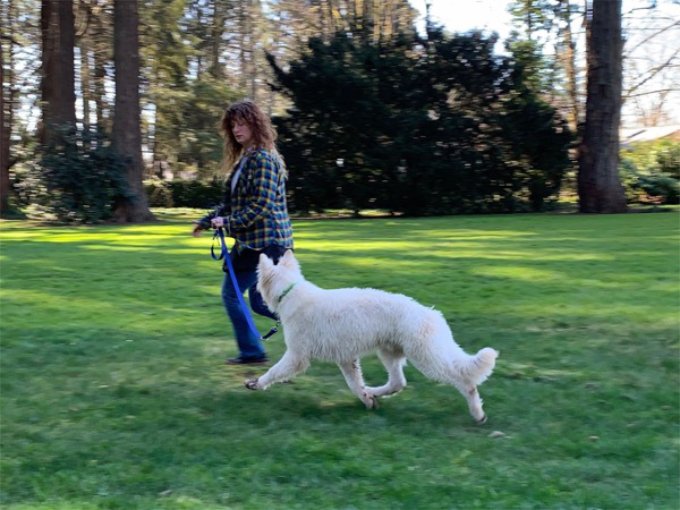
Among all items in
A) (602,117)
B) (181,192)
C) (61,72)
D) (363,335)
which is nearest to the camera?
(363,335)

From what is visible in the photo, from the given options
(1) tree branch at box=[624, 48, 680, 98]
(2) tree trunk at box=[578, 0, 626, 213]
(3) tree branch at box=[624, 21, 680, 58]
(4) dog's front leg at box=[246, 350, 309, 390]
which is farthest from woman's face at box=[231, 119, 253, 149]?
(1) tree branch at box=[624, 48, 680, 98]

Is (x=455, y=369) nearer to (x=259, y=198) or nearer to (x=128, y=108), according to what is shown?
(x=259, y=198)

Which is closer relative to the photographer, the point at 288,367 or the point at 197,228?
the point at 288,367

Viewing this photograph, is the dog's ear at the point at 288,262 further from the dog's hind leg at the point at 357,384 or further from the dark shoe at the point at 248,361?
the dark shoe at the point at 248,361

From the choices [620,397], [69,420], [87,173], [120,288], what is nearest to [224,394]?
[69,420]

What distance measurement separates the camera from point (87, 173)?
22219mm

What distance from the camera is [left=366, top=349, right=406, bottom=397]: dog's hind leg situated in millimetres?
4961

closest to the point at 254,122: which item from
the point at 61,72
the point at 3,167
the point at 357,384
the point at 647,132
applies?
the point at 357,384

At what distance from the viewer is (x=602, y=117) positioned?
75.3 ft

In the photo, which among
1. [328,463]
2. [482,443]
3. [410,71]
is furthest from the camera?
[410,71]

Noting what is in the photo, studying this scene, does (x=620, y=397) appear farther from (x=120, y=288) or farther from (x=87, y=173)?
(x=87, y=173)

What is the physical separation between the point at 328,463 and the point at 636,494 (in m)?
1.58

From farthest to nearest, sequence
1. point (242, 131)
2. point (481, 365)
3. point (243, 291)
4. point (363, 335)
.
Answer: point (243, 291) → point (242, 131) → point (363, 335) → point (481, 365)

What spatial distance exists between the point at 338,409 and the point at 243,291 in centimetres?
141
